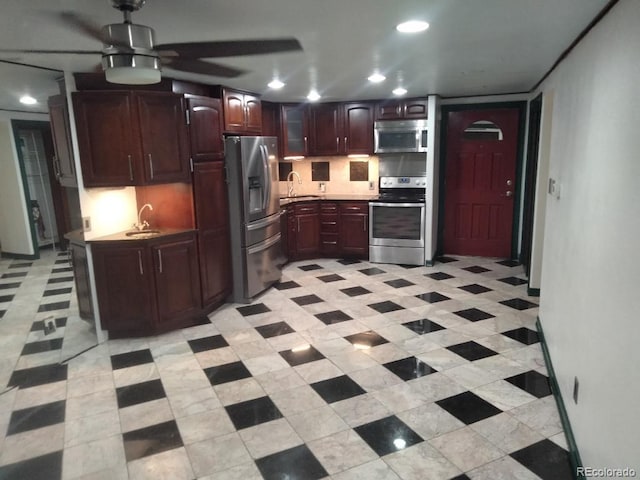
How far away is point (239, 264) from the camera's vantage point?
4457 mm

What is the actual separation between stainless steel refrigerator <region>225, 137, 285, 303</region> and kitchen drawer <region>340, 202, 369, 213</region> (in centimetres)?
142

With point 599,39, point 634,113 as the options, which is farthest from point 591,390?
point 599,39

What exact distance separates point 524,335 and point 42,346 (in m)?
4.04

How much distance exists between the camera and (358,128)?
5941mm

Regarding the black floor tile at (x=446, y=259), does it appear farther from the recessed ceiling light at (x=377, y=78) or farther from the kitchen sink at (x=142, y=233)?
the kitchen sink at (x=142, y=233)

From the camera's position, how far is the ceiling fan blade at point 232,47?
2623 millimetres

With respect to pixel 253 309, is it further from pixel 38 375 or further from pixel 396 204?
pixel 396 204

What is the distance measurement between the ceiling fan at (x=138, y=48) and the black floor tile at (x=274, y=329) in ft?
7.31

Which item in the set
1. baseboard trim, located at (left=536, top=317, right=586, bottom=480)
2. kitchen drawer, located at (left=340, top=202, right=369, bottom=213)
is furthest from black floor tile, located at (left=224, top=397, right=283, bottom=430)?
kitchen drawer, located at (left=340, top=202, right=369, bottom=213)

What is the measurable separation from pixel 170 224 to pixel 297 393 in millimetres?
2133

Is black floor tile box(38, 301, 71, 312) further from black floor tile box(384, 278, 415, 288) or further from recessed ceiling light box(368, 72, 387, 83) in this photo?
recessed ceiling light box(368, 72, 387, 83)

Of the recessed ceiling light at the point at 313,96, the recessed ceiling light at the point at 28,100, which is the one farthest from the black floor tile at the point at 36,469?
the recessed ceiling light at the point at 313,96

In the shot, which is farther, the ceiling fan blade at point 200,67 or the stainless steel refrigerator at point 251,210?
the stainless steel refrigerator at point 251,210

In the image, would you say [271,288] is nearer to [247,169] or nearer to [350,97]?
[247,169]
